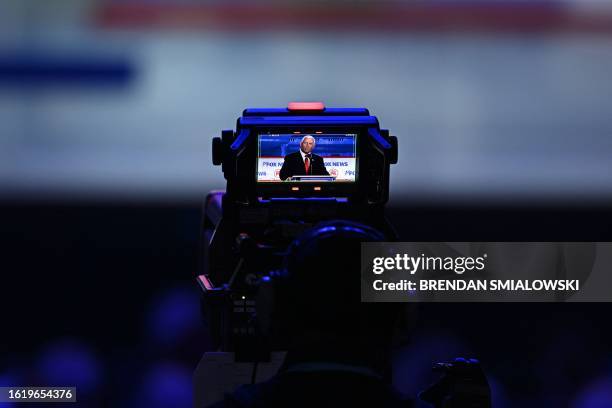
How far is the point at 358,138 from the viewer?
3658 millimetres

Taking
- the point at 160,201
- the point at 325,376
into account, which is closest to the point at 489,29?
the point at 160,201

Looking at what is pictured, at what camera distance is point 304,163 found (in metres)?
3.65

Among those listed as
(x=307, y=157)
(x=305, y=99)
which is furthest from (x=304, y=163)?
(x=305, y=99)

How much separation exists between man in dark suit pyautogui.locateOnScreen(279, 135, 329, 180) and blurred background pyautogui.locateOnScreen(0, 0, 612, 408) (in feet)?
6.15

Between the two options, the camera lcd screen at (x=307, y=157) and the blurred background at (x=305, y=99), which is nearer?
the camera lcd screen at (x=307, y=157)

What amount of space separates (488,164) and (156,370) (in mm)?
2210

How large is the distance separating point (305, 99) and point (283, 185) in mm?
1945

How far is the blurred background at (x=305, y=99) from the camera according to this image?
5539 millimetres

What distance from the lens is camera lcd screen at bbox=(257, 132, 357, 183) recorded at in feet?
11.9
